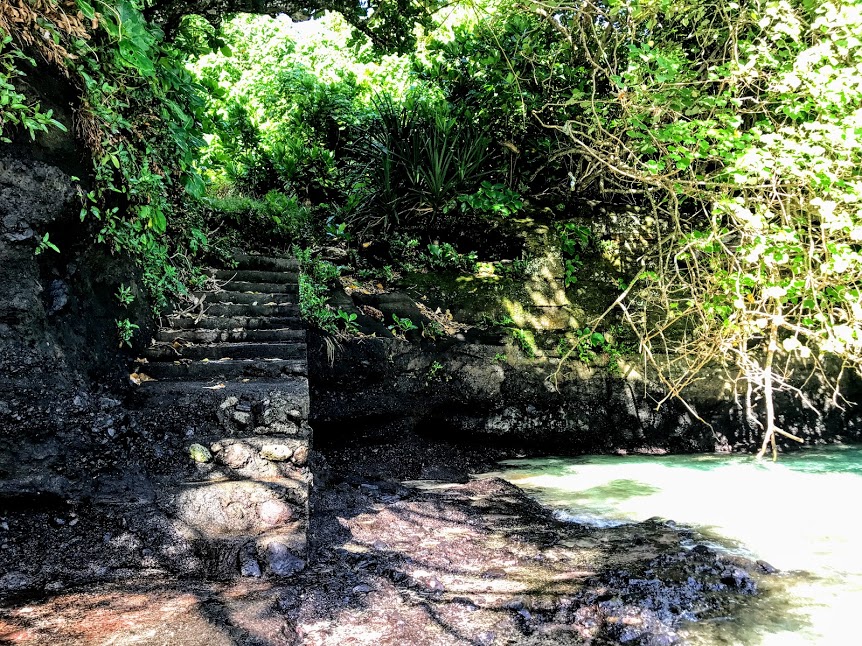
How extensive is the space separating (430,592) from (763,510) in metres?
2.52

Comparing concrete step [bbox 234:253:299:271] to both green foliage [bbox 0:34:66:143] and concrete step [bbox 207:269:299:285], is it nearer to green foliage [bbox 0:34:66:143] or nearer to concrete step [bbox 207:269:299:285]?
concrete step [bbox 207:269:299:285]

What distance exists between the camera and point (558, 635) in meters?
1.98

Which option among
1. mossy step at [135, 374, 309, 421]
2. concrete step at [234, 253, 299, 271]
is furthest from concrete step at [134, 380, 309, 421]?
concrete step at [234, 253, 299, 271]

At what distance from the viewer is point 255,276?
4668 millimetres

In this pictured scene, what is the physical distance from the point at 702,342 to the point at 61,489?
4351mm

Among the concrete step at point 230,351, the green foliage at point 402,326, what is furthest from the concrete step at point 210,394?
the green foliage at point 402,326

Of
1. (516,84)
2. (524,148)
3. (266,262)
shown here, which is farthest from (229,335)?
(524,148)

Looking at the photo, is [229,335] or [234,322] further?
[234,322]

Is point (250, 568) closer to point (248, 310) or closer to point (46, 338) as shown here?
point (46, 338)

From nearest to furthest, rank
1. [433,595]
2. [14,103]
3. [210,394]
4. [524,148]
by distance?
[433,595], [14,103], [210,394], [524,148]

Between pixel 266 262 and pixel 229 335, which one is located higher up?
pixel 266 262

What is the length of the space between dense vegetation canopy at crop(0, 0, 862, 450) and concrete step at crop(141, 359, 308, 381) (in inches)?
25.5

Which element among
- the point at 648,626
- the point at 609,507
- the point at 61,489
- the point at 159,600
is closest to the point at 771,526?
the point at 609,507

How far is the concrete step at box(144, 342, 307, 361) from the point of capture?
3.37 metres
